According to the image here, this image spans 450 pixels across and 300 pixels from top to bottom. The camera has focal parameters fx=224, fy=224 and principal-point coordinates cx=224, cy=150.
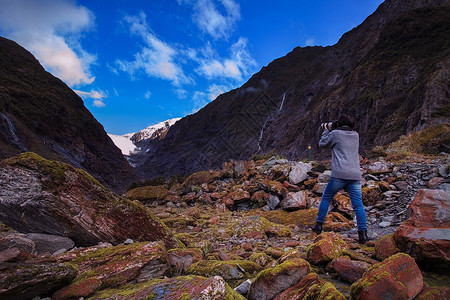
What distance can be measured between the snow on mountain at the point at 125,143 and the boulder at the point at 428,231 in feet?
490

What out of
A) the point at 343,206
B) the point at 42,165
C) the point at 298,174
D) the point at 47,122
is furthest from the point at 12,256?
the point at 47,122

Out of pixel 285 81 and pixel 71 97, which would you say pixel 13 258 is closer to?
pixel 71 97

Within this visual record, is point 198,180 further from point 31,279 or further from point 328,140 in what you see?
point 31,279

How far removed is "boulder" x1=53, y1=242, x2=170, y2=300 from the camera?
1971mm

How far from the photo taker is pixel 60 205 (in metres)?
2.93

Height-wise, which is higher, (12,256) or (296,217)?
(12,256)

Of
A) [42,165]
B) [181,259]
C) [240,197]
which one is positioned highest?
[42,165]

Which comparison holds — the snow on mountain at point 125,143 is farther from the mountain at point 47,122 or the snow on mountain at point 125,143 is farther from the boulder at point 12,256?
the boulder at point 12,256

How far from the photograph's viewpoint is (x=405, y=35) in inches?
1406

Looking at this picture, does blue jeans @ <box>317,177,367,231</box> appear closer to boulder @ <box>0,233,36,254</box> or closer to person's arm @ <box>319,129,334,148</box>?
person's arm @ <box>319,129,334,148</box>

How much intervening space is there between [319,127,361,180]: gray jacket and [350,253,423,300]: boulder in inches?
90.4

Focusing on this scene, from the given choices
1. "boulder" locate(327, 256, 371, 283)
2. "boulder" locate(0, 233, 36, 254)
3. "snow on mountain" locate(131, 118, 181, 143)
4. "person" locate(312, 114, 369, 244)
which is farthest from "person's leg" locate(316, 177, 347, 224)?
"snow on mountain" locate(131, 118, 181, 143)

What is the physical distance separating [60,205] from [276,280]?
2.81 meters

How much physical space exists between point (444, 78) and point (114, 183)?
53.6 meters
